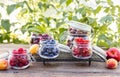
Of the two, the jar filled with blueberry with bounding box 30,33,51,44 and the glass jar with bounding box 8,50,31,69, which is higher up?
the jar filled with blueberry with bounding box 30,33,51,44

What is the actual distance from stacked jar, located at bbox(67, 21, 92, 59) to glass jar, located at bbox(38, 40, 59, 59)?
0.28ft

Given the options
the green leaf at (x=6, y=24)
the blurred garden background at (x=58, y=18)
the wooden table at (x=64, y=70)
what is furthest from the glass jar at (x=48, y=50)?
the green leaf at (x=6, y=24)

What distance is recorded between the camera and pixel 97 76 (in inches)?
49.1

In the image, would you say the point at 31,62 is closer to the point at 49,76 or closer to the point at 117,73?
the point at 49,76

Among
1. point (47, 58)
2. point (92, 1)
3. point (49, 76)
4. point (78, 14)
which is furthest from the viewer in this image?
point (78, 14)

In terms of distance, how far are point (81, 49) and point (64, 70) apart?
13cm

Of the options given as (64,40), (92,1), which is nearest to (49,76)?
(64,40)

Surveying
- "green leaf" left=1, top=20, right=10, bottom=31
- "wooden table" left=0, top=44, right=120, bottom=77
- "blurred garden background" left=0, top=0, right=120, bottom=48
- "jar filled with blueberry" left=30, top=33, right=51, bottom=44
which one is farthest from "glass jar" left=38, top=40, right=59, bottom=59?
"green leaf" left=1, top=20, right=10, bottom=31

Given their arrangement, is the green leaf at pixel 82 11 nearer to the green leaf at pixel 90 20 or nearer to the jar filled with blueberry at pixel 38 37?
the green leaf at pixel 90 20

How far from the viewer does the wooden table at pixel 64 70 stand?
126cm

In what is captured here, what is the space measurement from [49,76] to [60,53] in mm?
206

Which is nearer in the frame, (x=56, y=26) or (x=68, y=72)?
(x=68, y=72)

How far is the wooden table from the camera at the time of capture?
1.26m

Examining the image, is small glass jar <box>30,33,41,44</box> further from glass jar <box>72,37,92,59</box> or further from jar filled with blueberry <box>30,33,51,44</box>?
glass jar <box>72,37,92,59</box>
